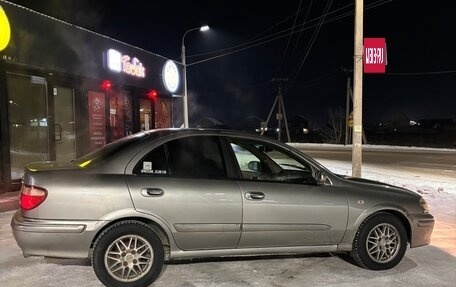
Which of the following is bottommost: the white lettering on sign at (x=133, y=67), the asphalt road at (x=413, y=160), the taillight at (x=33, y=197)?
the asphalt road at (x=413, y=160)

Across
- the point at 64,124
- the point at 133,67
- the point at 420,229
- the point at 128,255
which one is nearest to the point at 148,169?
the point at 128,255

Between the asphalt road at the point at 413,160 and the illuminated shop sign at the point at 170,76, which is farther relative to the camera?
the asphalt road at the point at 413,160

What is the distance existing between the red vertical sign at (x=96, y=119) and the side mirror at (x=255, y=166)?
27.3 ft

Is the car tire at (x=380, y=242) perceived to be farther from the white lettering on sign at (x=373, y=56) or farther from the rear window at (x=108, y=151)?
the white lettering on sign at (x=373, y=56)

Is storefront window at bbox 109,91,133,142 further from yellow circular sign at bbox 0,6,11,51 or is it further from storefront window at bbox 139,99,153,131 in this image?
yellow circular sign at bbox 0,6,11,51

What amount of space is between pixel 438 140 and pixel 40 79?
48912mm

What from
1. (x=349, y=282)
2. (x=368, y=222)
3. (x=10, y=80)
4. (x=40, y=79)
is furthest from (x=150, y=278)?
(x=40, y=79)

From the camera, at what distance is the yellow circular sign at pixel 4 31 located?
9.01 metres

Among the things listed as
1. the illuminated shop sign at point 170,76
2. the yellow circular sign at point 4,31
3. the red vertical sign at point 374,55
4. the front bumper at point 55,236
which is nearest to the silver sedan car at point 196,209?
the front bumper at point 55,236

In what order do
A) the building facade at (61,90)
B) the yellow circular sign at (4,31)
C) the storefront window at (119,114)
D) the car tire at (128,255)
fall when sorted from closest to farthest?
1. the car tire at (128,255)
2. the yellow circular sign at (4,31)
3. the building facade at (61,90)
4. the storefront window at (119,114)

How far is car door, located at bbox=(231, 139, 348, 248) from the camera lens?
4809 mm

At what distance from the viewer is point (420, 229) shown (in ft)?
17.8

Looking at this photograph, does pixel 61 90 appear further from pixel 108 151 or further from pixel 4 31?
pixel 108 151

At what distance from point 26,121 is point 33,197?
22.0 feet
